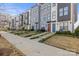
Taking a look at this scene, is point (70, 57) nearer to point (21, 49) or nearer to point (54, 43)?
point (54, 43)

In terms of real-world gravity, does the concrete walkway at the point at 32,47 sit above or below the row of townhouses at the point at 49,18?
below

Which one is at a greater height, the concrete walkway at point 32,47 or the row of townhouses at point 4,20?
the row of townhouses at point 4,20

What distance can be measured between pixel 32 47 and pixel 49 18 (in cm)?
48

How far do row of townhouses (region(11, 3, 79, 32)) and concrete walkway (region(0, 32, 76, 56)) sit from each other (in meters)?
0.18

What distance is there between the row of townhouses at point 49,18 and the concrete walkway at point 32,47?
184 mm

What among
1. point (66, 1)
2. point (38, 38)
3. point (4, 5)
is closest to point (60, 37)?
point (38, 38)

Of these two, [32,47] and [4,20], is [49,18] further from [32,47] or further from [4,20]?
[4,20]

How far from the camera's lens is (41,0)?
112 inches

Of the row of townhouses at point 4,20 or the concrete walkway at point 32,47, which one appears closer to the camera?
the concrete walkway at point 32,47

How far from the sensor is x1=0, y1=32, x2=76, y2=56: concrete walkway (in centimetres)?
280

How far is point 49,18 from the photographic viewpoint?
9.86 ft

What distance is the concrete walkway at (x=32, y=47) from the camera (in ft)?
9.20

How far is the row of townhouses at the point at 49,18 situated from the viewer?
2908 mm

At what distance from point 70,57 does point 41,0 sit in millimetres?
844
